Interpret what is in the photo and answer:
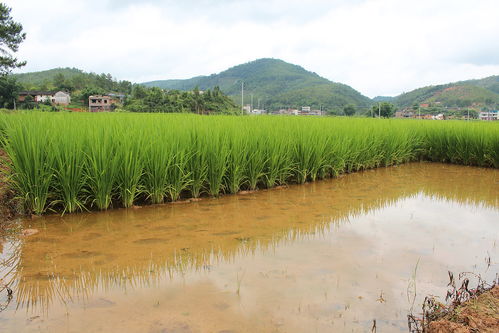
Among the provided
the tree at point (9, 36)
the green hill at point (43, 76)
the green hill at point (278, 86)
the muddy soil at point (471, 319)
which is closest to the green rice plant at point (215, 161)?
the muddy soil at point (471, 319)

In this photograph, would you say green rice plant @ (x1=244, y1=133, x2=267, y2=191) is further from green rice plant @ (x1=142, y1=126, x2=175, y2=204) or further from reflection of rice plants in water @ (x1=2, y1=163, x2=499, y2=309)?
green rice plant @ (x1=142, y1=126, x2=175, y2=204)

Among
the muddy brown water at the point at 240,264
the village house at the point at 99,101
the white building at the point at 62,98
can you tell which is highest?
the white building at the point at 62,98

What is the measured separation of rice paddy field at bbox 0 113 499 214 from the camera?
3.11 m

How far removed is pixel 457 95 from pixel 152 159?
5350cm

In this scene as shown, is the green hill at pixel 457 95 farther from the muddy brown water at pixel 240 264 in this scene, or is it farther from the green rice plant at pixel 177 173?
the green rice plant at pixel 177 173

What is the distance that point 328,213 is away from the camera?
11.7 feet

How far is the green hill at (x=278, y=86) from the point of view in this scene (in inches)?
1848

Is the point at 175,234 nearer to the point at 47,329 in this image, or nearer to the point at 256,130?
the point at 47,329

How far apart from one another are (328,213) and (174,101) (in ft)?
63.5

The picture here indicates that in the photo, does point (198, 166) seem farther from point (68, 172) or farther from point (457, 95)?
point (457, 95)

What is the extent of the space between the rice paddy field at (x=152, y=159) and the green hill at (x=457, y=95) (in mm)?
46941

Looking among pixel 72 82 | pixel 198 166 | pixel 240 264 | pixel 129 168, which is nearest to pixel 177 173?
pixel 198 166

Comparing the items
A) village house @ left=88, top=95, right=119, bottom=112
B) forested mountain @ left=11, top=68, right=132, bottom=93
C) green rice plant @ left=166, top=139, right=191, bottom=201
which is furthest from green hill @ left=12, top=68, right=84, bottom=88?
green rice plant @ left=166, top=139, right=191, bottom=201

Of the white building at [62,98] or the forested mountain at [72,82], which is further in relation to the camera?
the forested mountain at [72,82]
